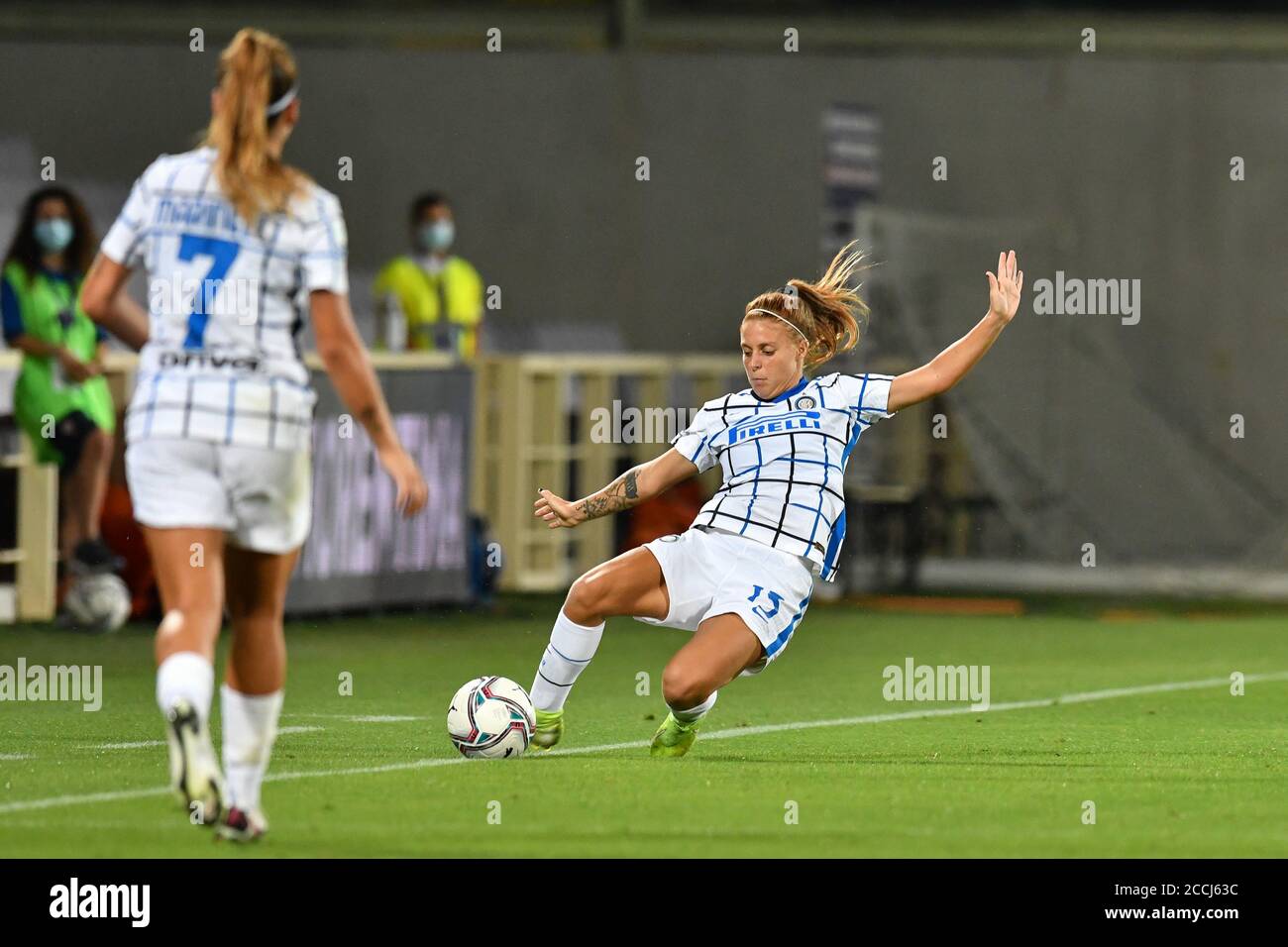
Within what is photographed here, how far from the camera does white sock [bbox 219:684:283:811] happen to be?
23.4 feet

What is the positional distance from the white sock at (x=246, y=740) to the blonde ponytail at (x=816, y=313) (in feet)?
8.89

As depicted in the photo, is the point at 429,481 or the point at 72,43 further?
the point at 72,43

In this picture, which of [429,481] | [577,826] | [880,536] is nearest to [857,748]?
[577,826]

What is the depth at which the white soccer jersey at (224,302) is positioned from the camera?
23.0ft

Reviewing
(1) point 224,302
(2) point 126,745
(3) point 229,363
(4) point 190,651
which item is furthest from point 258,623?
(2) point 126,745

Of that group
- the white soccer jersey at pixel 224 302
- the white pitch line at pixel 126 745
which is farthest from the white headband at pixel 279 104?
the white pitch line at pixel 126 745

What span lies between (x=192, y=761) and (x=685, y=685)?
2519 millimetres

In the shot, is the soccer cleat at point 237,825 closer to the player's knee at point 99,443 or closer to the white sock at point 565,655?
the white sock at point 565,655

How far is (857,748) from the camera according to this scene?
10.1 metres

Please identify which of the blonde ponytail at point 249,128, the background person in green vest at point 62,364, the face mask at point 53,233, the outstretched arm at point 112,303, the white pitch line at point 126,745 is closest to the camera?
the blonde ponytail at point 249,128
